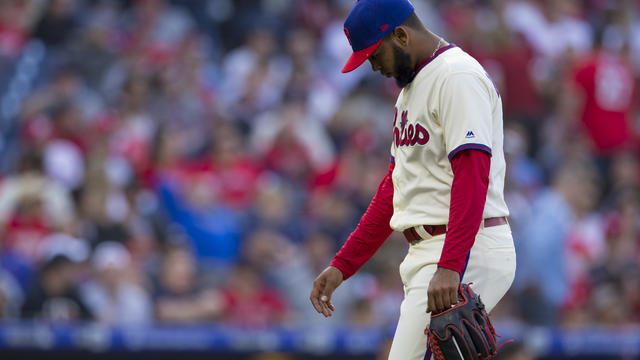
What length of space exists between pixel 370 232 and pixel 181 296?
11.8 feet

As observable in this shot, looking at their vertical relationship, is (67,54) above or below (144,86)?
above

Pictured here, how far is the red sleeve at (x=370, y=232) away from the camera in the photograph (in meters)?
3.95

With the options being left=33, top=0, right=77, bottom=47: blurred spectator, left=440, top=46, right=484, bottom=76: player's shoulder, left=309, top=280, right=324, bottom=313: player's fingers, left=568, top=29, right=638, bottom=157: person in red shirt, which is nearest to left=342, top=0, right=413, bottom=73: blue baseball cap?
left=440, top=46, right=484, bottom=76: player's shoulder

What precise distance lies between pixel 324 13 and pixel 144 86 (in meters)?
3.00

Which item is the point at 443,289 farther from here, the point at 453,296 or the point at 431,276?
the point at 431,276

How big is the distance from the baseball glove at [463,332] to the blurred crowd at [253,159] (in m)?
3.32

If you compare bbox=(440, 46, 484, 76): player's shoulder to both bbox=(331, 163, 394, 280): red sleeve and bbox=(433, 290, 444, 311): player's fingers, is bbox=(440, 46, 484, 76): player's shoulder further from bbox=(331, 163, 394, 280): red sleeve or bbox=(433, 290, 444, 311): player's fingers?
bbox=(433, 290, 444, 311): player's fingers


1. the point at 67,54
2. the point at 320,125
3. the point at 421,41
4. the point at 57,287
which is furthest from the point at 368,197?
the point at 421,41

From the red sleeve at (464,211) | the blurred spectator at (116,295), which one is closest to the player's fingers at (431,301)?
the red sleeve at (464,211)

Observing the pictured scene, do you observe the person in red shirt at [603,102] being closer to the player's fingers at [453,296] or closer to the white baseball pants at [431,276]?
the white baseball pants at [431,276]

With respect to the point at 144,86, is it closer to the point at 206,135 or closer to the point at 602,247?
the point at 206,135

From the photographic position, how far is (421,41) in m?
3.58

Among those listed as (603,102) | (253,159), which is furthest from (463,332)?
(603,102)

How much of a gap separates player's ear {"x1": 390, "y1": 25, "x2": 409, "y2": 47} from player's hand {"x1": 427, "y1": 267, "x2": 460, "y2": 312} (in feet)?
2.87
